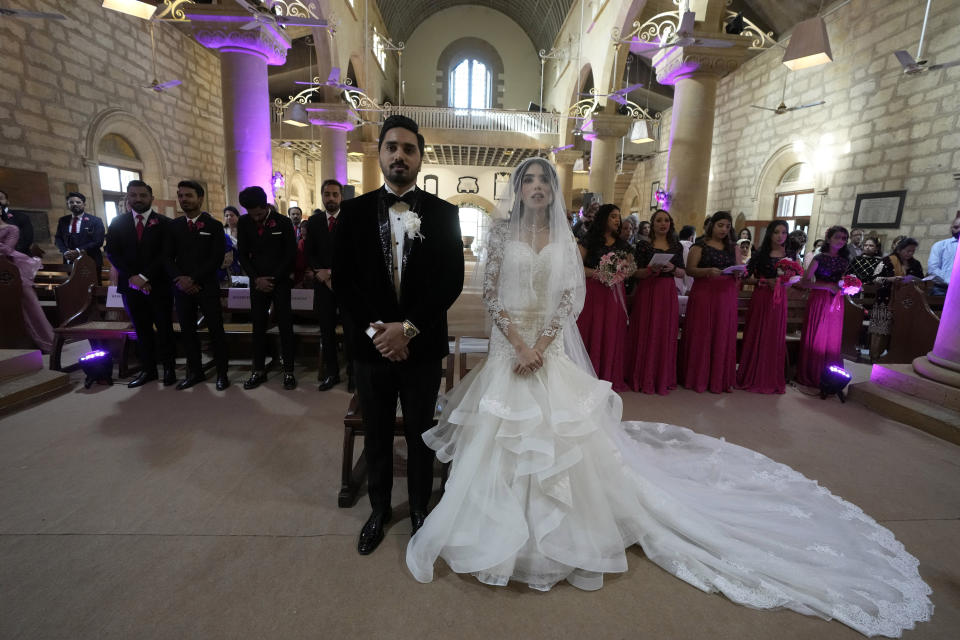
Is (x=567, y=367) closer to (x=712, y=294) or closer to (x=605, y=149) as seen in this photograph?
(x=712, y=294)

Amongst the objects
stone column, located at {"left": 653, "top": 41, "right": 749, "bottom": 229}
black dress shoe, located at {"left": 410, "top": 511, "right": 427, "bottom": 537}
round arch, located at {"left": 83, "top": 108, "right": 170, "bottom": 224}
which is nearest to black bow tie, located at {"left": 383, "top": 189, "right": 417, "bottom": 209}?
black dress shoe, located at {"left": 410, "top": 511, "right": 427, "bottom": 537}

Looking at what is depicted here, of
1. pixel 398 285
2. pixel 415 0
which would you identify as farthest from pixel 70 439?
pixel 415 0

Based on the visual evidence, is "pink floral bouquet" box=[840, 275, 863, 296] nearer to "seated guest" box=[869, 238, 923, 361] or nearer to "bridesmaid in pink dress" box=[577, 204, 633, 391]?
"seated guest" box=[869, 238, 923, 361]

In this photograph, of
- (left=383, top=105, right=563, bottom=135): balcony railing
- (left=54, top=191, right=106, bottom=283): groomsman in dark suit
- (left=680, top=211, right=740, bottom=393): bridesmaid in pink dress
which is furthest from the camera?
(left=383, top=105, right=563, bottom=135): balcony railing

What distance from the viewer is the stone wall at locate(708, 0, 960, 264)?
7.08m

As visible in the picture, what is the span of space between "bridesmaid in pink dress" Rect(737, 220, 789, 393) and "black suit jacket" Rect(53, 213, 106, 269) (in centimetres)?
836

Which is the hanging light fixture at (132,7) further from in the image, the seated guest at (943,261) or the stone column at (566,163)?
the stone column at (566,163)

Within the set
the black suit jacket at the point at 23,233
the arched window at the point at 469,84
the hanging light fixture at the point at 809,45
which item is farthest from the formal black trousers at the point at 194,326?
the arched window at the point at 469,84

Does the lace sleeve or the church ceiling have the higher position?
the church ceiling

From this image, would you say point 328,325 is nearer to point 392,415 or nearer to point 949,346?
point 392,415

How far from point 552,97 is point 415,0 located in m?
7.46

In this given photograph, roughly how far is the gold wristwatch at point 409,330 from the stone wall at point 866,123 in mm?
9347

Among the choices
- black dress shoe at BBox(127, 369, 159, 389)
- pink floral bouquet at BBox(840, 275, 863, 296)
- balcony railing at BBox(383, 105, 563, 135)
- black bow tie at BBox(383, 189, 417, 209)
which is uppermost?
balcony railing at BBox(383, 105, 563, 135)

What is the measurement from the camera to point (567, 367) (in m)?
2.24
